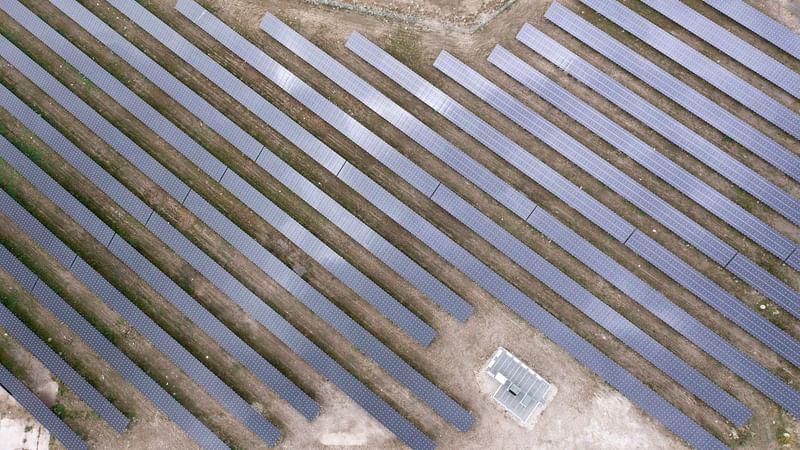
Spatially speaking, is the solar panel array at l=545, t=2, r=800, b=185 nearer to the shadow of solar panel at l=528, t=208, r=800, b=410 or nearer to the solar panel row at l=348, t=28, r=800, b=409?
the solar panel row at l=348, t=28, r=800, b=409

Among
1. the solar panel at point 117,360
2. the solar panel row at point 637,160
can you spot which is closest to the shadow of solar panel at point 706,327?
the solar panel row at point 637,160

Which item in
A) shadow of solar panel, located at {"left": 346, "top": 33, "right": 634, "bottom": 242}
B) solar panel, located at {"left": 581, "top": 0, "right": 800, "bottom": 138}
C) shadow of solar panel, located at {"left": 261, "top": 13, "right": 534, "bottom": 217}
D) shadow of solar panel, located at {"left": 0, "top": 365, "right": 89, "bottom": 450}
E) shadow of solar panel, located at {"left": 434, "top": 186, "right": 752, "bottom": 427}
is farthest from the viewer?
shadow of solar panel, located at {"left": 0, "top": 365, "right": 89, "bottom": 450}

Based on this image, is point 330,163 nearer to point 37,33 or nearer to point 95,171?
point 95,171

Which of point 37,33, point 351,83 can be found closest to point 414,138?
point 351,83

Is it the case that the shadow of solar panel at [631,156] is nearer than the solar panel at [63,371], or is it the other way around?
the shadow of solar panel at [631,156]

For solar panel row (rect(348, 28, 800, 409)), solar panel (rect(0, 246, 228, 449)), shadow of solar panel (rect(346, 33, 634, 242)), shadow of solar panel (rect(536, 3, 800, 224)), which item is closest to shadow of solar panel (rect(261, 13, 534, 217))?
shadow of solar panel (rect(346, 33, 634, 242))

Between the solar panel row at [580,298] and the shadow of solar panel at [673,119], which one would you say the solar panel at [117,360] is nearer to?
the solar panel row at [580,298]
